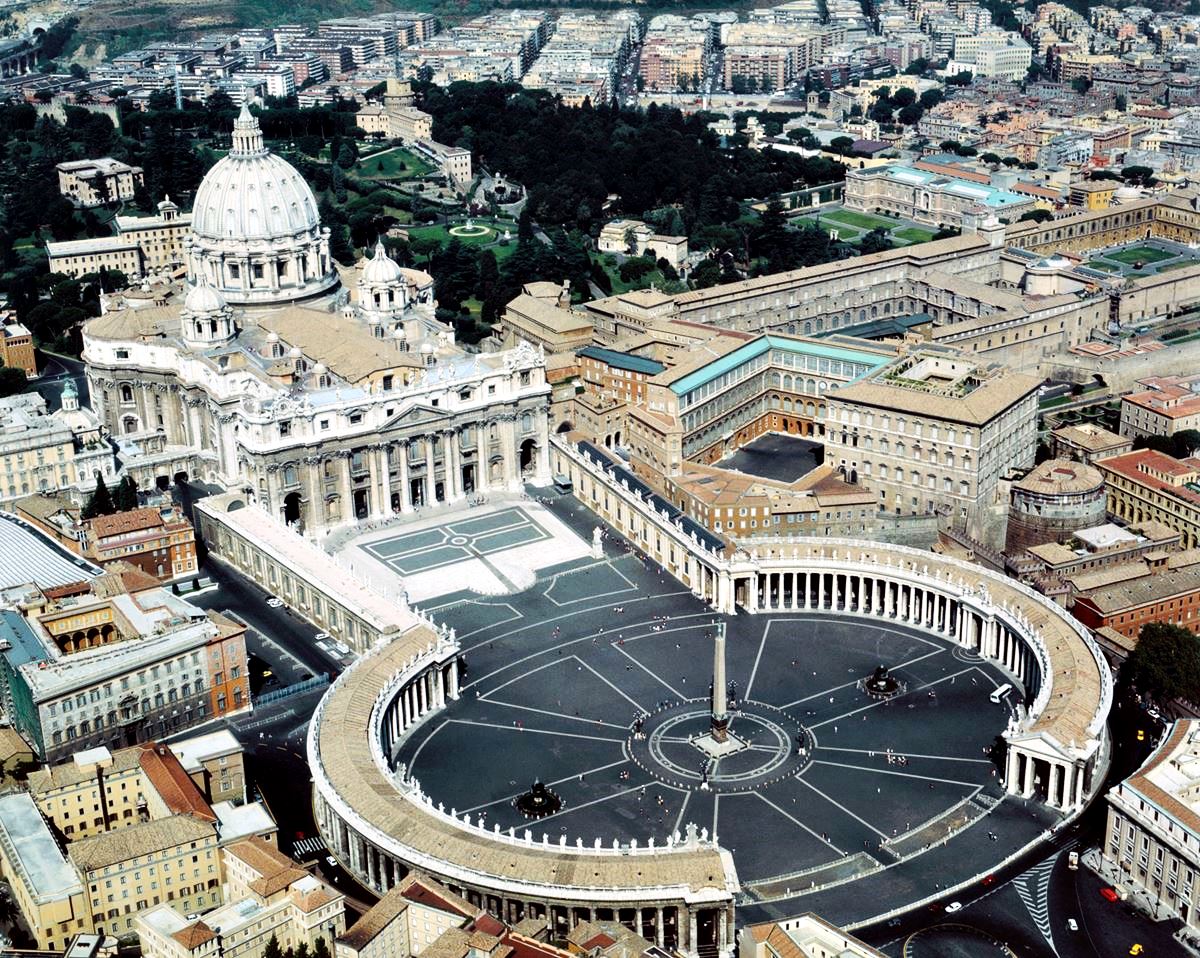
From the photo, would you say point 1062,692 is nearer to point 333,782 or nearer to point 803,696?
point 803,696

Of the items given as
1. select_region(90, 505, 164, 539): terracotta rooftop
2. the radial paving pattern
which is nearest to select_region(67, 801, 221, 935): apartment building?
the radial paving pattern

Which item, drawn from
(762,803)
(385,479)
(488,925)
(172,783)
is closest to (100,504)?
(385,479)

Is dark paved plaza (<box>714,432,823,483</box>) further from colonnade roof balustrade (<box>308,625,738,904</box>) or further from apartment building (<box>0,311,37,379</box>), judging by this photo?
apartment building (<box>0,311,37,379</box>)

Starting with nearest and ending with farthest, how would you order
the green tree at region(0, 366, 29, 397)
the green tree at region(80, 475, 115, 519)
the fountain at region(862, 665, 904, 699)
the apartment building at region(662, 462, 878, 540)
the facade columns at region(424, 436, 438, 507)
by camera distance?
the fountain at region(862, 665, 904, 699) → the apartment building at region(662, 462, 878, 540) → the green tree at region(80, 475, 115, 519) → the facade columns at region(424, 436, 438, 507) → the green tree at region(0, 366, 29, 397)

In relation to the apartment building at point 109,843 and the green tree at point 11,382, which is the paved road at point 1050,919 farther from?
the green tree at point 11,382

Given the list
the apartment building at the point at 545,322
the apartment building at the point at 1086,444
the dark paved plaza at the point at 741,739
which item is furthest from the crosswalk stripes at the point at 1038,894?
the apartment building at the point at 545,322
